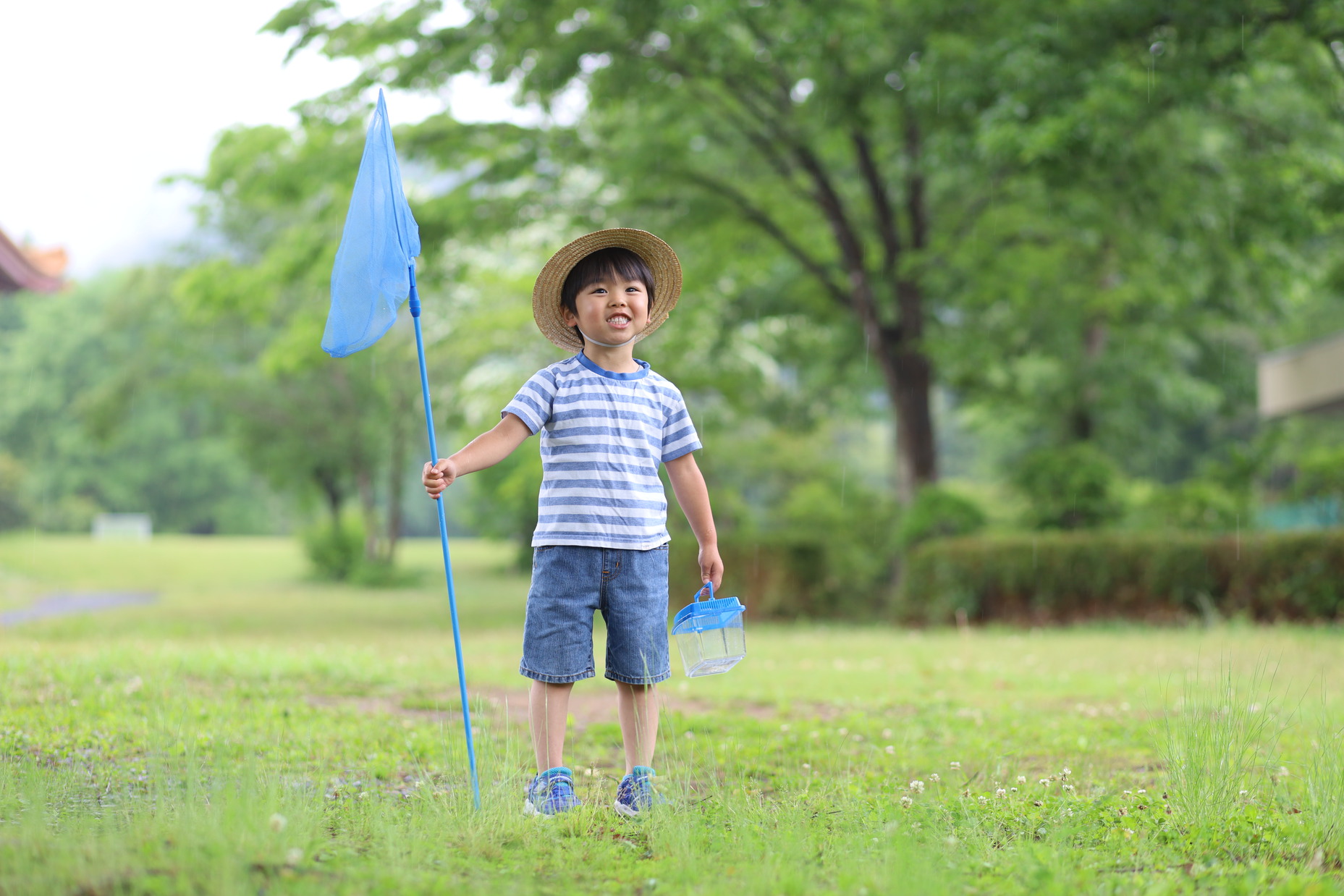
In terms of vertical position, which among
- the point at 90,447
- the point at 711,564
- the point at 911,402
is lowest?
the point at 711,564

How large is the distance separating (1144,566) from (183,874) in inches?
473

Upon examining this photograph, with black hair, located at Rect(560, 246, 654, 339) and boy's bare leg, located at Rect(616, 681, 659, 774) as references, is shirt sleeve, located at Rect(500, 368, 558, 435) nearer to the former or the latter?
black hair, located at Rect(560, 246, 654, 339)

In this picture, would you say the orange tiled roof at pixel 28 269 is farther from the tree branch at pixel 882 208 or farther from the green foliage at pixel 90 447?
the green foliage at pixel 90 447

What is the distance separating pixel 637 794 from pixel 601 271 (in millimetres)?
1688

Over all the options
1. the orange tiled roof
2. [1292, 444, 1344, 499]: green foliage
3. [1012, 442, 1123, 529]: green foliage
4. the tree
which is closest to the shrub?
the tree

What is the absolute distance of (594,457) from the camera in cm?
363

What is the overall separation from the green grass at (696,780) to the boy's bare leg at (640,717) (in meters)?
0.14

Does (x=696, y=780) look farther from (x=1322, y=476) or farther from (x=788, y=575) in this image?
(x=1322, y=476)

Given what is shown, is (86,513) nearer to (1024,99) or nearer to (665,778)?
(1024,99)

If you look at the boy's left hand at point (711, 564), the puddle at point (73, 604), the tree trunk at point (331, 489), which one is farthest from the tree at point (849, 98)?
the tree trunk at point (331, 489)

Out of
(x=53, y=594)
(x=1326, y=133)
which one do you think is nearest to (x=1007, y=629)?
(x=1326, y=133)

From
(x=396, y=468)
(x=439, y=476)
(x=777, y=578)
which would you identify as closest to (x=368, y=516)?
(x=396, y=468)

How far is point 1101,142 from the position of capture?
31.4 feet

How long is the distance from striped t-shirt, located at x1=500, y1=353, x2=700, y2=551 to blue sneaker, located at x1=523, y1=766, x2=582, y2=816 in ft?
2.37
